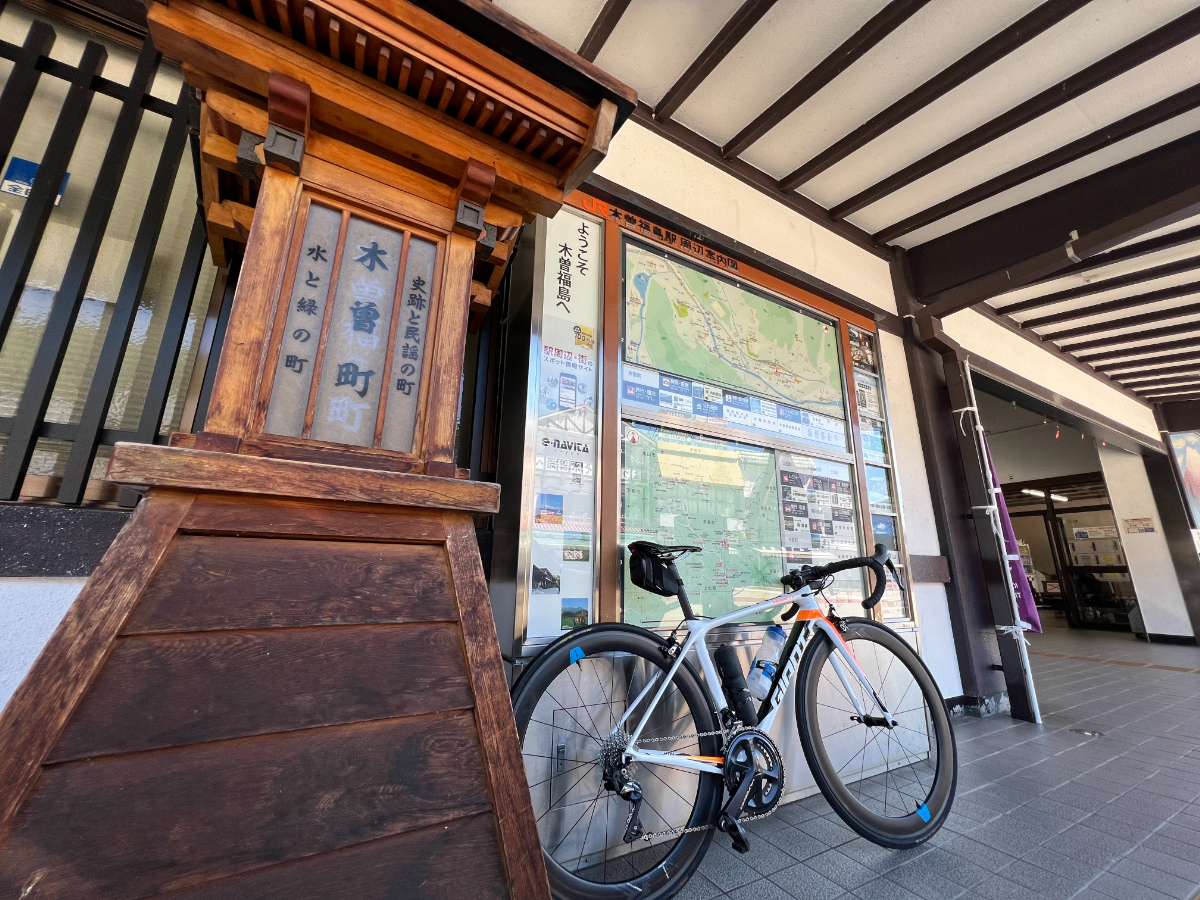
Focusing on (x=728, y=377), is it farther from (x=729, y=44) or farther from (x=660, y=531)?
(x=729, y=44)

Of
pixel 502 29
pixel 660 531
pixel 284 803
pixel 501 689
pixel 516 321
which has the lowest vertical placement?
pixel 284 803

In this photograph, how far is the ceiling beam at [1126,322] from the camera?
18.1 ft

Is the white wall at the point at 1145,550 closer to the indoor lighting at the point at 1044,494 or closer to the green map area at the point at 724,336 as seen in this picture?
the indoor lighting at the point at 1044,494

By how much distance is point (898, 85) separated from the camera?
314cm

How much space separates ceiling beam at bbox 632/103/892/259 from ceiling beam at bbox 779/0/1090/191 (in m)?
0.18

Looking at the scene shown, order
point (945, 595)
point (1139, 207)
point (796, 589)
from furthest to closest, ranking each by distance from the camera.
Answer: point (945, 595)
point (1139, 207)
point (796, 589)

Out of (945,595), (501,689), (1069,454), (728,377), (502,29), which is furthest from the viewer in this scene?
(1069,454)

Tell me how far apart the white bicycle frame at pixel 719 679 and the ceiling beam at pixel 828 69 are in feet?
10.3

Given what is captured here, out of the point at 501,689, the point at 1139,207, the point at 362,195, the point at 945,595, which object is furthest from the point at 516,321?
the point at 1139,207

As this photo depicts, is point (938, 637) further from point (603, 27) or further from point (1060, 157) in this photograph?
point (603, 27)

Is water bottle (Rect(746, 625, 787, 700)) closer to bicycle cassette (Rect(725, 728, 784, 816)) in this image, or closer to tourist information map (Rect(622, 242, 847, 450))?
bicycle cassette (Rect(725, 728, 784, 816))

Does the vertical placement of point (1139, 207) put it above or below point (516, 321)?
above

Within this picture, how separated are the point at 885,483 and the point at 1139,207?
9.26 ft

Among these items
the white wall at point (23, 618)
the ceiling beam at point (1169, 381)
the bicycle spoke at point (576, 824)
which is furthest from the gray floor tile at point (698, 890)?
the ceiling beam at point (1169, 381)
